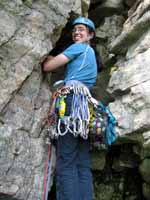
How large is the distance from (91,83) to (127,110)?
70cm

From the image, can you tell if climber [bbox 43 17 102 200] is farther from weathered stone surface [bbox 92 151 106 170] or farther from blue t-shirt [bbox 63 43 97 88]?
weathered stone surface [bbox 92 151 106 170]

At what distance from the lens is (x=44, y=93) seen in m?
6.42

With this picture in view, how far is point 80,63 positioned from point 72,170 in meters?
1.59

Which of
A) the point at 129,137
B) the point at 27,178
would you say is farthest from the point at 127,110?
the point at 27,178

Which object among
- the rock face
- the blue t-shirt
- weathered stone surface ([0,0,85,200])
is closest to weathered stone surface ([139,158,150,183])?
the rock face

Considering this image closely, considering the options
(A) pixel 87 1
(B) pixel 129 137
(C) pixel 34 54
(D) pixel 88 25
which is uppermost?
(A) pixel 87 1

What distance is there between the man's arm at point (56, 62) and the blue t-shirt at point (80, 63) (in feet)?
0.23

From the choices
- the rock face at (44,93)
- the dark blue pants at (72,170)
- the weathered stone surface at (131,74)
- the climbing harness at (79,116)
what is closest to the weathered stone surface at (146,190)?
the rock face at (44,93)

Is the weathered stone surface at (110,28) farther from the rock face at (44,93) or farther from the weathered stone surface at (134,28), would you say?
the weathered stone surface at (134,28)

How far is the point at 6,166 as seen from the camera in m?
5.64

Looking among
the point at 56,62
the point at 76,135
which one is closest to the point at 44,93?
the point at 56,62

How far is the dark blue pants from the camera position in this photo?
18.9ft

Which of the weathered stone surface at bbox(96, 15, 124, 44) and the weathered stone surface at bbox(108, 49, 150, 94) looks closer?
the weathered stone surface at bbox(108, 49, 150, 94)

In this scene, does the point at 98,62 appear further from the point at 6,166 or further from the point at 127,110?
the point at 6,166
